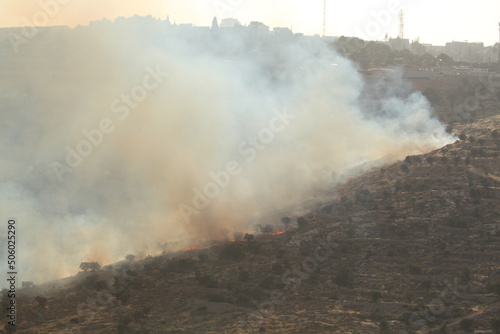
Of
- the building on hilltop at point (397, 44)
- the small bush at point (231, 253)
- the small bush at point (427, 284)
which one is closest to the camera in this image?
the small bush at point (427, 284)

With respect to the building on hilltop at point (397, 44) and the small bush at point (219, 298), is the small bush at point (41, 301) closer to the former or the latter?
the small bush at point (219, 298)

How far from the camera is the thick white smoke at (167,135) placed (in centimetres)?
3928

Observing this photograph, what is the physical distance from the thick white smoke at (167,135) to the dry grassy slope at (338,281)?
4682 mm

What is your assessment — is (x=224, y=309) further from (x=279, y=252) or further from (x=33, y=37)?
(x=33, y=37)

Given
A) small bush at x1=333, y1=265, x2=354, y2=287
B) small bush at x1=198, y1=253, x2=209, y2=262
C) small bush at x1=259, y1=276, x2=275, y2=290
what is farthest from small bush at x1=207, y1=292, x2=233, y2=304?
small bush at x1=333, y1=265, x2=354, y2=287

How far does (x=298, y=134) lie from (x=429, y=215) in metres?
23.0

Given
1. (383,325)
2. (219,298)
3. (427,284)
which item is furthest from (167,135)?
(383,325)

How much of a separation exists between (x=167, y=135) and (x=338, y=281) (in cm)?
2223

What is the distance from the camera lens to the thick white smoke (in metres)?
39.3

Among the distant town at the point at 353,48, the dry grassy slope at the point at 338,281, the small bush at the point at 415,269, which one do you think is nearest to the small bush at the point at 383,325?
the dry grassy slope at the point at 338,281

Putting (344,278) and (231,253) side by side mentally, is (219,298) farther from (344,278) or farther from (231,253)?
(344,278)

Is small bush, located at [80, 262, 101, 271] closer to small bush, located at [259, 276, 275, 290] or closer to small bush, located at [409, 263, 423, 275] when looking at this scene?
small bush, located at [259, 276, 275, 290]

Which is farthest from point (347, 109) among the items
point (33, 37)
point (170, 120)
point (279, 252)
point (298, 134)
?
point (33, 37)

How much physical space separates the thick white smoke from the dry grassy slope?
468 centimetres
